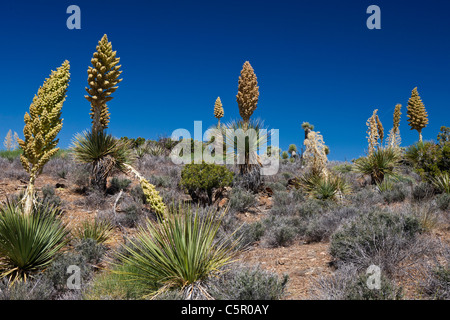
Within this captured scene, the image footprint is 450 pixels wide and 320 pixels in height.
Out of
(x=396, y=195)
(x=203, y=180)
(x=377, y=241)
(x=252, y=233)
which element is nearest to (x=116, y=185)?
(x=203, y=180)

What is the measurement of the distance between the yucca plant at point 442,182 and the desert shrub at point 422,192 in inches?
6.9

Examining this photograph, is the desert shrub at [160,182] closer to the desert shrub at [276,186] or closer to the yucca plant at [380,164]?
the desert shrub at [276,186]

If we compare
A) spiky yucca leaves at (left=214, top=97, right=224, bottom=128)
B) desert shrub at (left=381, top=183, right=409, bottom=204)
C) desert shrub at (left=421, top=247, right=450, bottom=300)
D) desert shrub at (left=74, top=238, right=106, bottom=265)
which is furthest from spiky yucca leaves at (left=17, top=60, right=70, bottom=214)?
spiky yucca leaves at (left=214, top=97, right=224, bottom=128)

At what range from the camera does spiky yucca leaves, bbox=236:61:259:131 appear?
1124 centimetres

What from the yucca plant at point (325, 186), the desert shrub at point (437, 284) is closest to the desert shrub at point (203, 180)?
the yucca plant at point (325, 186)

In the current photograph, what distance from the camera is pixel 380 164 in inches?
438

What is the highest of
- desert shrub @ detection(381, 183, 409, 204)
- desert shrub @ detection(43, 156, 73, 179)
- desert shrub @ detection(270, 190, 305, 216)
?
desert shrub @ detection(43, 156, 73, 179)

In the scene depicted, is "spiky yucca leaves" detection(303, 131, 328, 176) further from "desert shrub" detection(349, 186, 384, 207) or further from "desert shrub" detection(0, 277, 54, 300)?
"desert shrub" detection(0, 277, 54, 300)

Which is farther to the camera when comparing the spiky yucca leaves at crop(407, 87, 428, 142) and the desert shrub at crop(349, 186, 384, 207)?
the spiky yucca leaves at crop(407, 87, 428, 142)

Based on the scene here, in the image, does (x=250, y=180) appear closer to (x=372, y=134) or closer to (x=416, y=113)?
(x=372, y=134)

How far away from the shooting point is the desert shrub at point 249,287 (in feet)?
10.7

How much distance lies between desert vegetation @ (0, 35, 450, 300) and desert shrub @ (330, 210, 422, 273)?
0.07 feet
